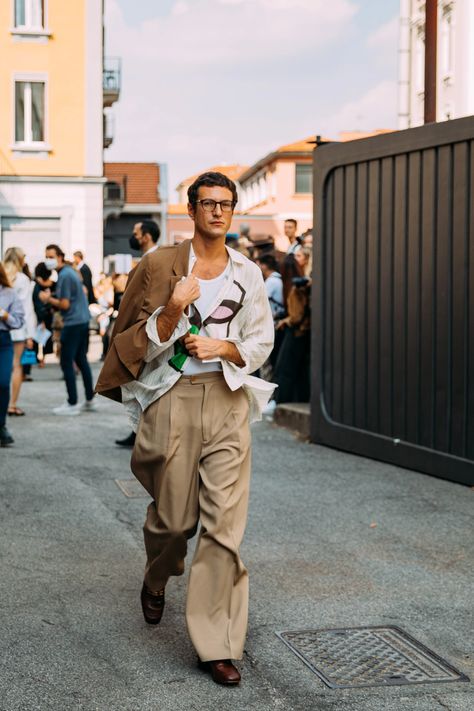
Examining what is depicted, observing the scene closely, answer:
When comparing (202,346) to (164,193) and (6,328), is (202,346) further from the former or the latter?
(164,193)

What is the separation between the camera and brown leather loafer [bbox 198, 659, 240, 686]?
4.33 m

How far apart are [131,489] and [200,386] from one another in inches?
149

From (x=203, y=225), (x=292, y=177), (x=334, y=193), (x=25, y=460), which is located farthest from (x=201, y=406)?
(x=292, y=177)

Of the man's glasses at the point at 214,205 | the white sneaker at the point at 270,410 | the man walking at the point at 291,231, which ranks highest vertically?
the man walking at the point at 291,231

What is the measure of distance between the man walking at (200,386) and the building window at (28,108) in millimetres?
29412

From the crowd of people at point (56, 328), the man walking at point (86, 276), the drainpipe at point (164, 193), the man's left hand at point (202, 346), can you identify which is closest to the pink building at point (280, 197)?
the drainpipe at point (164, 193)

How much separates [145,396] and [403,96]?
3794 cm

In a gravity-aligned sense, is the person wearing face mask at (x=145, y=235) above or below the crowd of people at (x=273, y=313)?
above

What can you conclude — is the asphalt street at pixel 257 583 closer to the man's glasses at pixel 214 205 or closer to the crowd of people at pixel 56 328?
the crowd of people at pixel 56 328

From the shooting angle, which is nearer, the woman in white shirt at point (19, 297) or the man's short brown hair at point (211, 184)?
the man's short brown hair at point (211, 184)

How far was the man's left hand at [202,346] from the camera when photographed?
14.9 feet

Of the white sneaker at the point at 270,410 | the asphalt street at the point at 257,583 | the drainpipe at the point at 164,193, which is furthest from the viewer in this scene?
the drainpipe at the point at 164,193

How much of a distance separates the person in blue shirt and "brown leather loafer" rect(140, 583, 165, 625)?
5242 mm

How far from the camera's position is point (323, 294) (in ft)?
35.3
